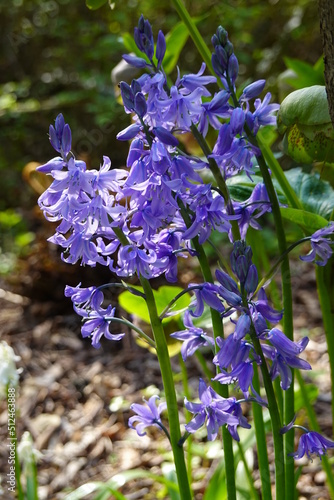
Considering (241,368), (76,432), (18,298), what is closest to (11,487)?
(76,432)

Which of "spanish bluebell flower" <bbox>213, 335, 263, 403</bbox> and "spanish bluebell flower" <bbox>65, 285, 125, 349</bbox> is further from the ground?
"spanish bluebell flower" <bbox>65, 285, 125, 349</bbox>

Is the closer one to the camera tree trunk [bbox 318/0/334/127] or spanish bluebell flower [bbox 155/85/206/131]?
spanish bluebell flower [bbox 155/85/206/131]

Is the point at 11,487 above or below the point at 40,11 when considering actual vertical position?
below

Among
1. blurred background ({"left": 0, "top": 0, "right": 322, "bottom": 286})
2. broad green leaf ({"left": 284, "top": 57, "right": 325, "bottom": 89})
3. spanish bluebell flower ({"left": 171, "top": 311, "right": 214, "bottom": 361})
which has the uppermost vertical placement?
blurred background ({"left": 0, "top": 0, "right": 322, "bottom": 286})

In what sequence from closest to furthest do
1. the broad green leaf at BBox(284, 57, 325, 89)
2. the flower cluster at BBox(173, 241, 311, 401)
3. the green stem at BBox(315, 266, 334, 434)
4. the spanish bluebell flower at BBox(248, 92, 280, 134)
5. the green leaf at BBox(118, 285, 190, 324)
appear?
the flower cluster at BBox(173, 241, 311, 401) → the spanish bluebell flower at BBox(248, 92, 280, 134) → the green stem at BBox(315, 266, 334, 434) → the green leaf at BBox(118, 285, 190, 324) → the broad green leaf at BBox(284, 57, 325, 89)

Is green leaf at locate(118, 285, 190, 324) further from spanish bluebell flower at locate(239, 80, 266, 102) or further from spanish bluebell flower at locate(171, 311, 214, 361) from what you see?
spanish bluebell flower at locate(239, 80, 266, 102)

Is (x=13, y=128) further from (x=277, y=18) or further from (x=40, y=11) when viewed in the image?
(x=277, y=18)

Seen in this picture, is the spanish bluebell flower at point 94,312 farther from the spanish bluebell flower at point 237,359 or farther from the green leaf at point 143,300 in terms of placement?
the green leaf at point 143,300

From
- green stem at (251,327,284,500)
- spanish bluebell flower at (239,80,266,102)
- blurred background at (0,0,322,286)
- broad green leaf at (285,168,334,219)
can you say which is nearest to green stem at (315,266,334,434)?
broad green leaf at (285,168,334,219)

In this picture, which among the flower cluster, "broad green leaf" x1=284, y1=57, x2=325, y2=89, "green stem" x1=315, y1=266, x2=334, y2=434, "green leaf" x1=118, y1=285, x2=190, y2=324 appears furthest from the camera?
"broad green leaf" x1=284, y1=57, x2=325, y2=89
